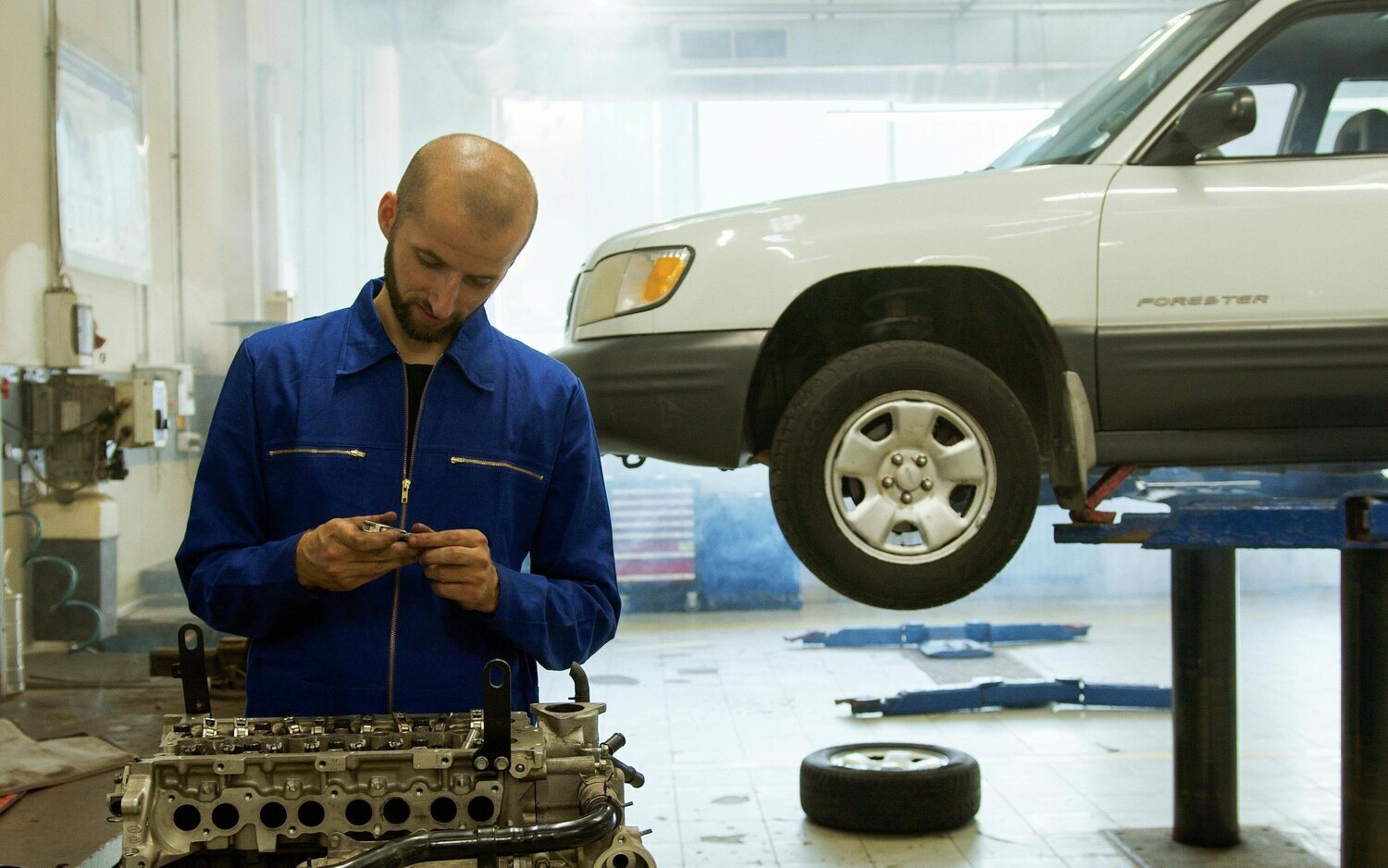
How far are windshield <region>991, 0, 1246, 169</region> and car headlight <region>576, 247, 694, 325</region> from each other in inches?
37.1

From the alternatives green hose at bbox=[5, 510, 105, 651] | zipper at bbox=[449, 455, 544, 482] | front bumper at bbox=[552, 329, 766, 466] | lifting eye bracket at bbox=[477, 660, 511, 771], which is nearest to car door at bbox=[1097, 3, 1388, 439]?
front bumper at bbox=[552, 329, 766, 466]

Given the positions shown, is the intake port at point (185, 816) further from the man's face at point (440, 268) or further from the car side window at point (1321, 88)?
the car side window at point (1321, 88)

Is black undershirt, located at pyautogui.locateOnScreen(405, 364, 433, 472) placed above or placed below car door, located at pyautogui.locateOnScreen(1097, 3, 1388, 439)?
below

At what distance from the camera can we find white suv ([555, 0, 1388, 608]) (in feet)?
9.28

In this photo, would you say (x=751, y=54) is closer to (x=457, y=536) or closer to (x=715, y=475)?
(x=715, y=475)

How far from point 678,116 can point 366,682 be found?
7.83 metres

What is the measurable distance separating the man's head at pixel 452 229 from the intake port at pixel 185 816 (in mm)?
655

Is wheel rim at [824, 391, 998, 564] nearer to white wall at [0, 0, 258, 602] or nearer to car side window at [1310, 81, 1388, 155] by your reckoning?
car side window at [1310, 81, 1388, 155]

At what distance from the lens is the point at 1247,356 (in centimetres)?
284

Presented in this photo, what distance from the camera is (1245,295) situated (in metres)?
2.84

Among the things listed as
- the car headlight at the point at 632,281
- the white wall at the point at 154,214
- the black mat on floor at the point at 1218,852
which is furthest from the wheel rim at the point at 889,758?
the white wall at the point at 154,214

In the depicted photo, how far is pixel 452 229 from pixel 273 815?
73 cm

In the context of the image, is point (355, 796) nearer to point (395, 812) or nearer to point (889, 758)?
point (395, 812)

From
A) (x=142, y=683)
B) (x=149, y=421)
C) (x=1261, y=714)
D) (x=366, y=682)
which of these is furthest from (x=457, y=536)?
(x=1261, y=714)
